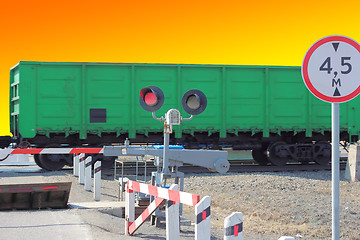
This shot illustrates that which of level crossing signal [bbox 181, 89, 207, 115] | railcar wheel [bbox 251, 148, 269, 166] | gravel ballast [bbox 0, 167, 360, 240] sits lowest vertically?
gravel ballast [bbox 0, 167, 360, 240]

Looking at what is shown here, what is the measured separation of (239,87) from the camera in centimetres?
1758

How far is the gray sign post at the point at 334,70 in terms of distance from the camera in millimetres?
4957

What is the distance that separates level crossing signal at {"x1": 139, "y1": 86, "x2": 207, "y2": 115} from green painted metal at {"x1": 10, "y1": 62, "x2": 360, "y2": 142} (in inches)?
369

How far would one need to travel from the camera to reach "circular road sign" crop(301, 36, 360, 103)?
4.96 m

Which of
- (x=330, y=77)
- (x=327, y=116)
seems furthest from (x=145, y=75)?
(x=330, y=77)

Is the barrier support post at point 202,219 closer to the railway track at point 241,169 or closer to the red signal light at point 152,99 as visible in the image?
the red signal light at point 152,99

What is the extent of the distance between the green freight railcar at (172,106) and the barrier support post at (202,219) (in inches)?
470

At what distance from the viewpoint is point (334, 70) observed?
5.00 meters

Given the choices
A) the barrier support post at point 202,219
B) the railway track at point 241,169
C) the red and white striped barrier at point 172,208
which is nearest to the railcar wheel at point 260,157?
the railway track at point 241,169

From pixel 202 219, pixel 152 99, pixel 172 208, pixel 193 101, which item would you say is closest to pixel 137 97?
pixel 193 101

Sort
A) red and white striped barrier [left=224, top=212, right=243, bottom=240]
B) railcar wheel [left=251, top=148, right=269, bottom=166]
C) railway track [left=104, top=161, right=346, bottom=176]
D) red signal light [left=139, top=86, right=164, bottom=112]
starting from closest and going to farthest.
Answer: red and white striped barrier [left=224, top=212, right=243, bottom=240]
red signal light [left=139, top=86, right=164, bottom=112]
railway track [left=104, top=161, right=346, bottom=176]
railcar wheel [left=251, top=148, right=269, bottom=166]

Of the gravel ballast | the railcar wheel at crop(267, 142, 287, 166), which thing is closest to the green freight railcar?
the railcar wheel at crop(267, 142, 287, 166)

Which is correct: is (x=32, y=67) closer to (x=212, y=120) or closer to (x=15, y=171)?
(x=15, y=171)

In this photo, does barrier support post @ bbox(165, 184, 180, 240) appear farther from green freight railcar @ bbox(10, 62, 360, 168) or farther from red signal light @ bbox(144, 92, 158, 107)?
green freight railcar @ bbox(10, 62, 360, 168)
